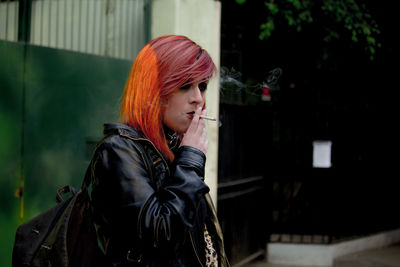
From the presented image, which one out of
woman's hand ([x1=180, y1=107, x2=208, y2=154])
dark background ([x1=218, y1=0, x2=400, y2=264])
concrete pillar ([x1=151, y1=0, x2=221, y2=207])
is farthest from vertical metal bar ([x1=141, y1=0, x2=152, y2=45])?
woman's hand ([x1=180, y1=107, x2=208, y2=154])

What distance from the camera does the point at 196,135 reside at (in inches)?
65.6

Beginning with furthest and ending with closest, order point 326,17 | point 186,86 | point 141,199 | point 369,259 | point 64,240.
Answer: point 369,259, point 326,17, point 186,86, point 64,240, point 141,199

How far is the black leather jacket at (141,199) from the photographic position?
144 cm

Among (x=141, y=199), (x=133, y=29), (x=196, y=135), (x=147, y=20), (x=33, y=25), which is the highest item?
(x=147, y=20)

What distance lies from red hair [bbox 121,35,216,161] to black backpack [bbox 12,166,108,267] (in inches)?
11.4

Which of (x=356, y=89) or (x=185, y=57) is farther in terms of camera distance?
(x=356, y=89)

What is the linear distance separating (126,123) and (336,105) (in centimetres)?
519

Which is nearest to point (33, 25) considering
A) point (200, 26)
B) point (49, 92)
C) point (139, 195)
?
point (49, 92)

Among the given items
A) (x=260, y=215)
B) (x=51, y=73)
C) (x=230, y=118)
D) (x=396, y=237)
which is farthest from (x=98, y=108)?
(x=396, y=237)

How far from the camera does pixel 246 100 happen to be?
5.64 m

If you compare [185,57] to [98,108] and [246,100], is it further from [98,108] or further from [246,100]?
[246,100]

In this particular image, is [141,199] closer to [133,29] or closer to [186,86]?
[186,86]

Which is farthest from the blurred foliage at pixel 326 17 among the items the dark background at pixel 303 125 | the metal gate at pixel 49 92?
the metal gate at pixel 49 92

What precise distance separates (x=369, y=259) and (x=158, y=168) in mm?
5743
